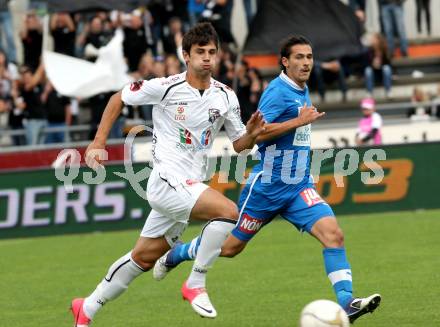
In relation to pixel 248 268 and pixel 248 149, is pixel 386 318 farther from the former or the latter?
pixel 248 268

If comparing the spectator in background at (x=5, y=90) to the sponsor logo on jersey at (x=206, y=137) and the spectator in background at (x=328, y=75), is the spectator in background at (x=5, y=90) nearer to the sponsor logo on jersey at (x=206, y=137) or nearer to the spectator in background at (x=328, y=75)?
the spectator in background at (x=328, y=75)

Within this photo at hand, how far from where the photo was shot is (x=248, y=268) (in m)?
13.6

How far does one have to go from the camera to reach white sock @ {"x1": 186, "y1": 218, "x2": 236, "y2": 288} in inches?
350

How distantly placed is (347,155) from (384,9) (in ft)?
22.1

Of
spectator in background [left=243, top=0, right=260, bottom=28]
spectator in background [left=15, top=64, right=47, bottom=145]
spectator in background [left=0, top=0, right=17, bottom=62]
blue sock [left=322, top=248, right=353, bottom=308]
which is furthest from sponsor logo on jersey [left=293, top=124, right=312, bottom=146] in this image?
spectator in background [left=243, top=0, right=260, bottom=28]

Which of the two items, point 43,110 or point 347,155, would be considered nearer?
point 347,155

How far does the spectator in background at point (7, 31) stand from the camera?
24.1 metres

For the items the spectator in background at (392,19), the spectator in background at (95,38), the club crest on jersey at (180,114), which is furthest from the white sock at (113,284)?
the spectator in background at (392,19)

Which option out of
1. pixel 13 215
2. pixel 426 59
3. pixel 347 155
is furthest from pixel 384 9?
pixel 13 215

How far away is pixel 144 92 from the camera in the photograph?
9055mm

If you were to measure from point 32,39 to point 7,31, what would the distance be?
176 centimetres

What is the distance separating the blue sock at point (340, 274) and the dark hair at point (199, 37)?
6.40 ft

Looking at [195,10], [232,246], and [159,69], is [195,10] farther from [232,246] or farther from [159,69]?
[232,246]

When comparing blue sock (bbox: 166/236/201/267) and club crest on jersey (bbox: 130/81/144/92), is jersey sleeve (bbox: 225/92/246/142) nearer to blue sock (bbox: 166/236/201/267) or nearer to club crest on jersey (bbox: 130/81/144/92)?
club crest on jersey (bbox: 130/81/144/92)
